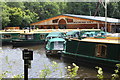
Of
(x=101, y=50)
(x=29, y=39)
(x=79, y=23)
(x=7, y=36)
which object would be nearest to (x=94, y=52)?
(x=101, y=50)

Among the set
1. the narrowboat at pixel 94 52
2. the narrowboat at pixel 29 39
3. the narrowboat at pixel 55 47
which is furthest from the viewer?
the narrowboat at pixel 29 39

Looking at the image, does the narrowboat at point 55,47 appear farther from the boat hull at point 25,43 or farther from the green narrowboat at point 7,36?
the green narrowboat at point 7,36

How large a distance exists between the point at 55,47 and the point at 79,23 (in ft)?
78.9

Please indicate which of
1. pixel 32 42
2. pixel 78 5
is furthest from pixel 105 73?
pixel 78 5

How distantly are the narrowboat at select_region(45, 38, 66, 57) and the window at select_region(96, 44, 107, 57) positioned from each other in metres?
4.81

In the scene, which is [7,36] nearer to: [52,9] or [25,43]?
[25,43]

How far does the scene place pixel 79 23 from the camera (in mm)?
43188

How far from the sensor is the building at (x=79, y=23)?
4043cm

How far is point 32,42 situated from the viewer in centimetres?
3020

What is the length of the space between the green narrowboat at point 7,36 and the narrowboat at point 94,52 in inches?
723

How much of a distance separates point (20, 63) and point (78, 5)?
45.0 m

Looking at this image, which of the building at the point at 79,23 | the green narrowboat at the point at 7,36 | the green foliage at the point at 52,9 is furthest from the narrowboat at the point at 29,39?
the green foliage at the point at 52,9

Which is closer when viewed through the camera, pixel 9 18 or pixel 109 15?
pixel 9 18

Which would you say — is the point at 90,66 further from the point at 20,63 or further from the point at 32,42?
the point at 32,42
